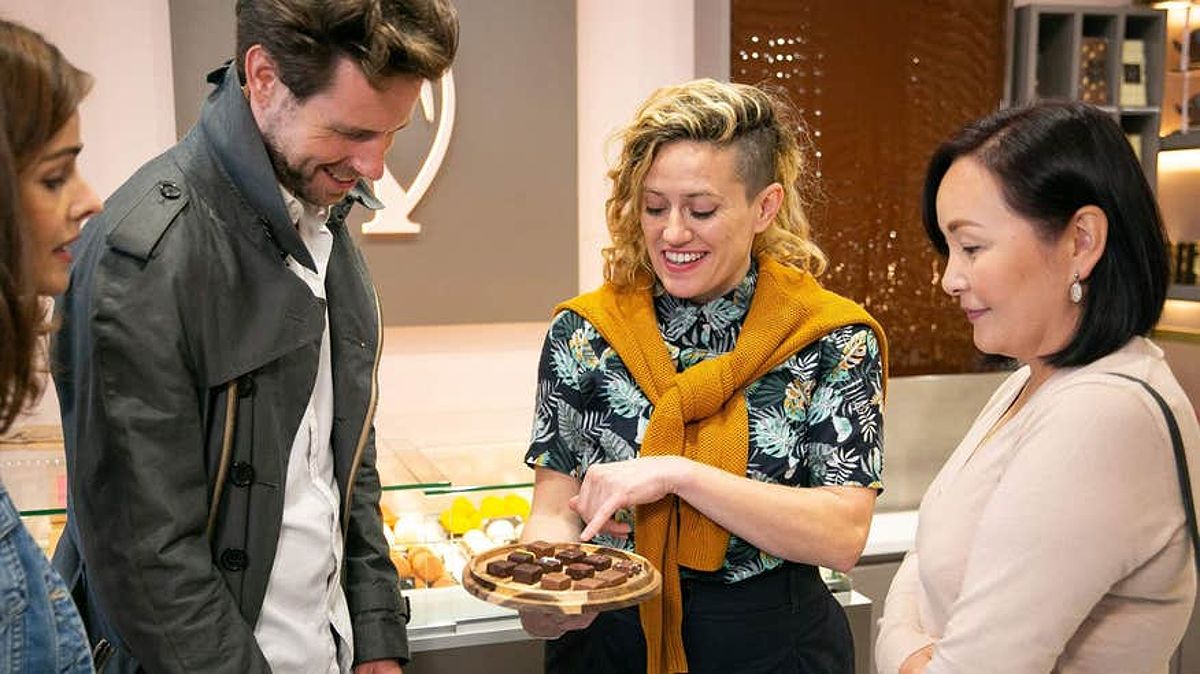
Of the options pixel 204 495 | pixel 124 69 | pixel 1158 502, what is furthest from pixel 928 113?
pixel 204 495

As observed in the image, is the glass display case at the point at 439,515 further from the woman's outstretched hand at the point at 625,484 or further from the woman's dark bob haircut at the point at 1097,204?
the woman's dark bob haircut at the point at 1097,204

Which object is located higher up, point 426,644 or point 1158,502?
point 1158,502

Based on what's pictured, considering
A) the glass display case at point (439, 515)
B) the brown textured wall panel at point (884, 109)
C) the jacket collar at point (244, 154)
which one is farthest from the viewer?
the brown textured wall panel at point (884, 109)

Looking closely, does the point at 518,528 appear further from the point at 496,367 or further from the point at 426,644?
the point at 496,367

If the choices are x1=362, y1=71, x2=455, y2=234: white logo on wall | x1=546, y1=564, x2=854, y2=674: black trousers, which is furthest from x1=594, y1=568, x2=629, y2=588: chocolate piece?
x1=362, y1=71, x2=455, y2=234: white logo on wall

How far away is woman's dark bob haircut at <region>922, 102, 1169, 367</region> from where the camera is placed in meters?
1.25

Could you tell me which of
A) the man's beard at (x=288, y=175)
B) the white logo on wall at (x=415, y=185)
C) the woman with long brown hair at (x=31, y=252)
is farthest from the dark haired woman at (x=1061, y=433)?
the white logo on wall at (x=415, y=185)

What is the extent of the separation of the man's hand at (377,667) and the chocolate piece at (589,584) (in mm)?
428

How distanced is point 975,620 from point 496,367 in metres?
2.64

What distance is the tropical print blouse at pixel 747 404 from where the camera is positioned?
5.49ft

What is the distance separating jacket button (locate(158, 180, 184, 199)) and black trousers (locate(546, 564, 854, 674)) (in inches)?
37.5

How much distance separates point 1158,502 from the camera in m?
1.18

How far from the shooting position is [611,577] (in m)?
1.49

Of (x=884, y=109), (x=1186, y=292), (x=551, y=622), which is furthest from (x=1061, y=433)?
(x=1186, y=292)
